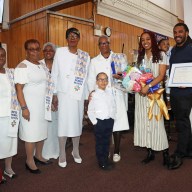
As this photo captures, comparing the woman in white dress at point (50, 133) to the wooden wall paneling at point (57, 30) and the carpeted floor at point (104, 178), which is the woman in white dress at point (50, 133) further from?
the wooden wall paneling at point (57, 30)

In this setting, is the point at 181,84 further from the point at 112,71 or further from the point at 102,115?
the point at 102,115

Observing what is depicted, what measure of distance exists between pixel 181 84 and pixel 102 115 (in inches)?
37.2

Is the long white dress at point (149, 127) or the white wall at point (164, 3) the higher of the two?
the white wall at point (164, 3)

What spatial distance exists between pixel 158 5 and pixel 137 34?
1.70 meters

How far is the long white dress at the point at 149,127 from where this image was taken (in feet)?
9.74

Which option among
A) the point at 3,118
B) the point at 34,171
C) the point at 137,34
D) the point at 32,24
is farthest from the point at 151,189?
the point at 137,34

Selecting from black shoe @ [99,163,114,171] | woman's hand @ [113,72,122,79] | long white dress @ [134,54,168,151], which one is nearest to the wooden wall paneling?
woman's hand @ [113,72,122,79]

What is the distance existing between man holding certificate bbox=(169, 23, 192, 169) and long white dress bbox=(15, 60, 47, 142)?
1.48 metres

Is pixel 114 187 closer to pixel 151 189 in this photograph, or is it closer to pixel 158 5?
pixel 151 189

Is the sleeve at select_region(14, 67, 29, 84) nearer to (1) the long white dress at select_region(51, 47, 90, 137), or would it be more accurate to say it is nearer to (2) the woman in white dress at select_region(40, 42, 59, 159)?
(1) the long white dress at select_region(51, 47, 90, 137)

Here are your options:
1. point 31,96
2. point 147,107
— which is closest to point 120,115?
point 147,107

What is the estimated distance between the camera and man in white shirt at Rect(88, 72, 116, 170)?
2887 millimetres

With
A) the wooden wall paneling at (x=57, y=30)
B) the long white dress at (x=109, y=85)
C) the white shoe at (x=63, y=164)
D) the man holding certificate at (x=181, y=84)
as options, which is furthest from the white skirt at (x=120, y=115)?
the wooden wall paneling at (x=57, y=30)

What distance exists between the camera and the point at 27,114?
273 cm
